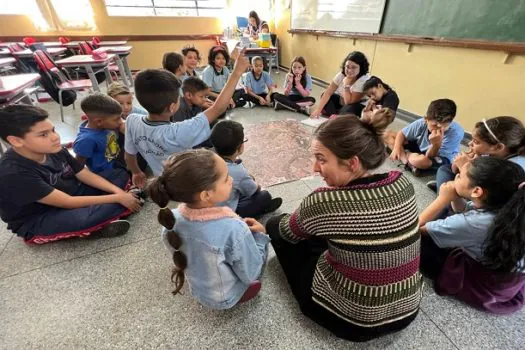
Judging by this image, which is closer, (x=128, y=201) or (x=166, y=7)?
(x=128, y=201)

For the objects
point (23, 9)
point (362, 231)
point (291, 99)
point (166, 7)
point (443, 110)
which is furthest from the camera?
point (166, 7)

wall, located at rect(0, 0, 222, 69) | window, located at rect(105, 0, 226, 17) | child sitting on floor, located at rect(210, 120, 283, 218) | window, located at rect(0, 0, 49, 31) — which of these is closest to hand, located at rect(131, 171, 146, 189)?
child sitting on floor, located at rect(210, 120, 283, 218)

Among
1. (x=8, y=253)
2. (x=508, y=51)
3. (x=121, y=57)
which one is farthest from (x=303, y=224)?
(x=121, y=57)

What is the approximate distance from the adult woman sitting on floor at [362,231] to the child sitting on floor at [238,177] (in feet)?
1.69

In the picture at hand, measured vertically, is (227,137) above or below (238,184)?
above

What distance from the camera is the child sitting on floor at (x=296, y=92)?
3.34m

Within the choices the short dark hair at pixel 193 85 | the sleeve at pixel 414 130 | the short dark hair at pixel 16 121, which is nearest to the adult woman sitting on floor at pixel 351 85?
the sleeve at pixel 414 130

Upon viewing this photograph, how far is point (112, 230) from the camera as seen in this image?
4.63 feet

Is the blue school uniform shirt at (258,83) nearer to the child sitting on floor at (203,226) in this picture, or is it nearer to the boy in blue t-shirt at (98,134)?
the boy in blue t-shirt at (98,134)

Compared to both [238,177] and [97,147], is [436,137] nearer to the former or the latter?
[238,177]

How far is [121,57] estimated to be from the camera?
4.61 meters

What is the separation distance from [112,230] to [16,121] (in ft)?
2.16

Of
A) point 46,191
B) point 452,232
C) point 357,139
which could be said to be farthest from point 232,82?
point 452,232

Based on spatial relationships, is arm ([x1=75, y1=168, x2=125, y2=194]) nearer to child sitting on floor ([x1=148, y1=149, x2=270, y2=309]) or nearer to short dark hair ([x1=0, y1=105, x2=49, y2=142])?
short dark hair ([x1=0, y1=105, x2=49, y2=142])
